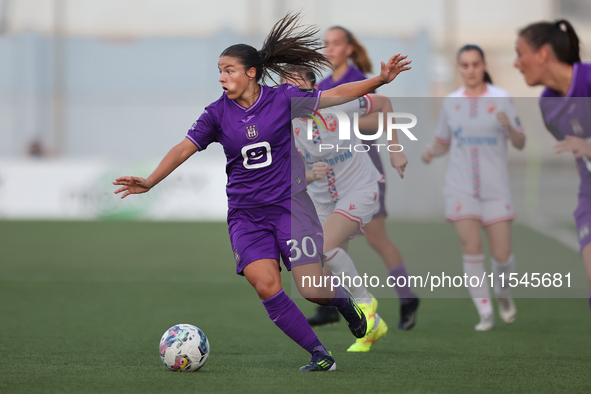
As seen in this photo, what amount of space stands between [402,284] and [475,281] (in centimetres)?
53

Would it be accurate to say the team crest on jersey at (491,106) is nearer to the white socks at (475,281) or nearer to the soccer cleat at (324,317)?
the white socks at (475,281)

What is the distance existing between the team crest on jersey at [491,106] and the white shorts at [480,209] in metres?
0.62

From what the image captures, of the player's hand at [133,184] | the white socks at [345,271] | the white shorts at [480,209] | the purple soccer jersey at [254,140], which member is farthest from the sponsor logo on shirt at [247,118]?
the white shorts at [480,209]

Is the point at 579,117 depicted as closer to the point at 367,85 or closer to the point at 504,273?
the point at 367,85

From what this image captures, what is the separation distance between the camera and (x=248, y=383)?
3.46 m

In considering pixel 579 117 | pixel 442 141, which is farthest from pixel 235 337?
pixel 579 117

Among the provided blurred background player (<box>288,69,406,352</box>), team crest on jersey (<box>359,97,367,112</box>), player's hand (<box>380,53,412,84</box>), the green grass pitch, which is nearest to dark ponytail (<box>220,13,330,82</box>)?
blurred background player (<box>288,69,406,352</box>)

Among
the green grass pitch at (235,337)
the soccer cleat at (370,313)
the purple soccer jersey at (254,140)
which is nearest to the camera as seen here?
the green grass pitch at (235,337)

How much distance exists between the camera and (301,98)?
3.94m

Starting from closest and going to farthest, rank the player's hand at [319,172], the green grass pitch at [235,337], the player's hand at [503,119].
→ 1. the green grass pitch at [235,337]
2. the player's hand at [319,172]
3. the player's hand at [503,119]

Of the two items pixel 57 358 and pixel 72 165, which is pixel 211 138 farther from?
pixel 72 165

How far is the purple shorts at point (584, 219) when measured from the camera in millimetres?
3779

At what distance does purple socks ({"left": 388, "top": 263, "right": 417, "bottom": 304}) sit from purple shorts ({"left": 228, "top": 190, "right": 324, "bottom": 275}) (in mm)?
1431

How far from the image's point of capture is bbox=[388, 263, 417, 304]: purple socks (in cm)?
530
